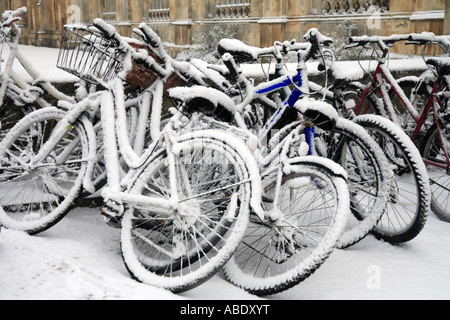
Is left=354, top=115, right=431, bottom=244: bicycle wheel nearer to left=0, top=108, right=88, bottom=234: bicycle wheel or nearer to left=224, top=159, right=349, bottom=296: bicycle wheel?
left=224, top=159, right=349, bottom=296: bicycle wheel

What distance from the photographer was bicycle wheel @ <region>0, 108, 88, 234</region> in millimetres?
3041

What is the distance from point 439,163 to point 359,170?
2.66ft

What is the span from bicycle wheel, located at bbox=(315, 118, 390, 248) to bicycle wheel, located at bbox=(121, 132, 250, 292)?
2.41 ft

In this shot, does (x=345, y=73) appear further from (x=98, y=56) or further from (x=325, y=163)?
A: (x=98, y=56)

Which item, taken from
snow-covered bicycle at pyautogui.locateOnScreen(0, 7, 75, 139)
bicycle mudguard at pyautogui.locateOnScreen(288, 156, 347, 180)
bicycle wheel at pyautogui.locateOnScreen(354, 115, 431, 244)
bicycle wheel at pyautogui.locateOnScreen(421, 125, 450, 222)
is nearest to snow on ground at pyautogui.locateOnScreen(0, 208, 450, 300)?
bicycle wheel at pyautogui.locateOnScreen(354, 115, 431, 244)

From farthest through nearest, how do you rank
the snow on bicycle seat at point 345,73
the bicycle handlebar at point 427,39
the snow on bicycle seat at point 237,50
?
1. the bicycle handlebar at point 427,39
2. the snow on bicycle seat at point 237,50
3. the snow on bicycle seat at point 345,73

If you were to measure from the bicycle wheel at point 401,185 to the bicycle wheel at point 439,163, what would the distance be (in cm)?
40

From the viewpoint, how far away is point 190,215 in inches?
97.5

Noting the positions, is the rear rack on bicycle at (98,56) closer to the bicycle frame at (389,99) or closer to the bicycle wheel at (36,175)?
the bicycle wheel at (36,175)

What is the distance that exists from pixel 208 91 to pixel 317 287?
1189 millimetres

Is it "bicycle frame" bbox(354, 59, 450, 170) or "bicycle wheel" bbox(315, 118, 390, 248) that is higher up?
"bicycle frame" bbox(354, 59, 450, 170)

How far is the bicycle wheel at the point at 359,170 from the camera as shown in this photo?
2.97m

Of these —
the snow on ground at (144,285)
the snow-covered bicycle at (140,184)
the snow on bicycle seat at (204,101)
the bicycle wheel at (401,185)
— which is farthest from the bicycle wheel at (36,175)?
the bicycle wheel at (401,185)
